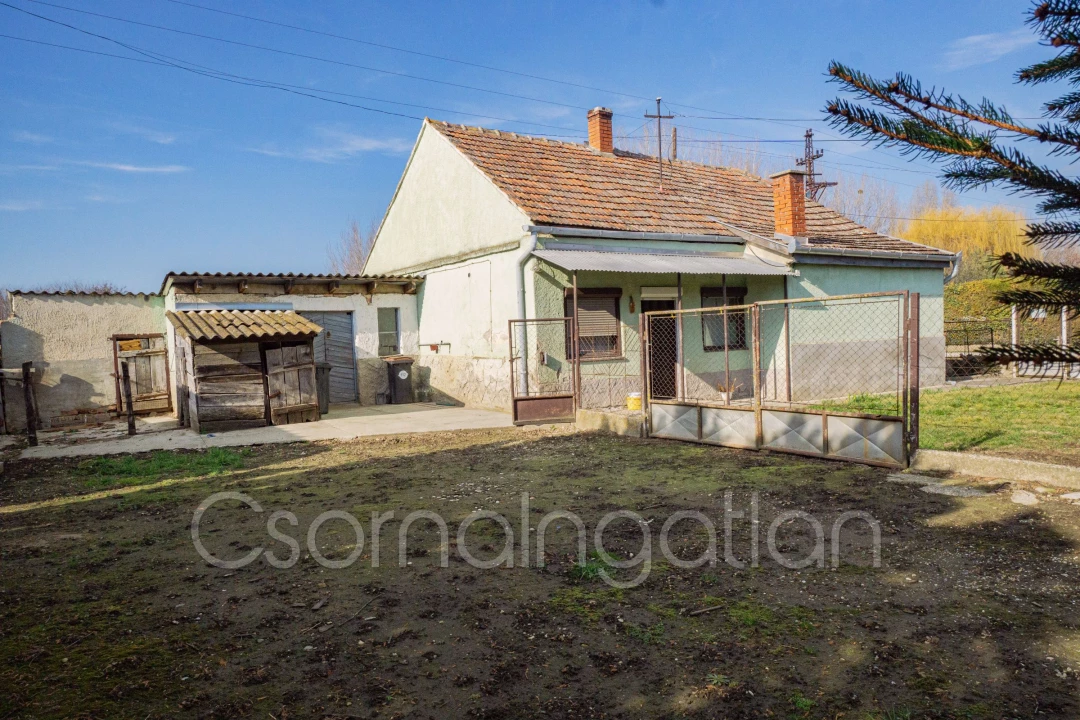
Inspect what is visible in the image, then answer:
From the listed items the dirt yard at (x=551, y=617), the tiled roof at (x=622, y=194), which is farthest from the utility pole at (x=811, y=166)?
the dirt yard at (x=551, y=617)

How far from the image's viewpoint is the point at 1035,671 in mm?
3111

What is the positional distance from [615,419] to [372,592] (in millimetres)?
6767

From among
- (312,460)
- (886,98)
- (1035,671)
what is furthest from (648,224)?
(886,98)

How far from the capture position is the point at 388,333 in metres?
16.6

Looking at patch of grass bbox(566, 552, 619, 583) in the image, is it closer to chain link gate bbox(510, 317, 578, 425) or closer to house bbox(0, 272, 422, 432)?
chain link gate bbox(510, 317, 578, 425)

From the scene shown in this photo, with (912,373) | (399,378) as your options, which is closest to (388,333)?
(399,378)

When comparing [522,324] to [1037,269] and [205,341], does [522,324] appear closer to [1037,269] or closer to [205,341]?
[205,341]

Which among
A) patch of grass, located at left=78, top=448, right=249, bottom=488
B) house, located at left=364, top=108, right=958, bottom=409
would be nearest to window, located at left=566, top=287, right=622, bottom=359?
house, located at left=364, top=108, right=958, bottom=409

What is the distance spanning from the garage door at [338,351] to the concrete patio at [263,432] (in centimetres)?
148

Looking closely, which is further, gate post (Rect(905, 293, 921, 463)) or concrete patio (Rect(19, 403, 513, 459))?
concrete patio (Rect(19, 403, 513, 459))

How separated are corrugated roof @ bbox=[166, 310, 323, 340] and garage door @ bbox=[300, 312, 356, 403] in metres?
1.97

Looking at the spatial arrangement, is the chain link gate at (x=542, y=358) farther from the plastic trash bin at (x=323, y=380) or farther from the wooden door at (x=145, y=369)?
the wooden door at (x=145, y=369)

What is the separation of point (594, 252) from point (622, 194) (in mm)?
2725

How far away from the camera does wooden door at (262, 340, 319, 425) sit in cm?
1273
